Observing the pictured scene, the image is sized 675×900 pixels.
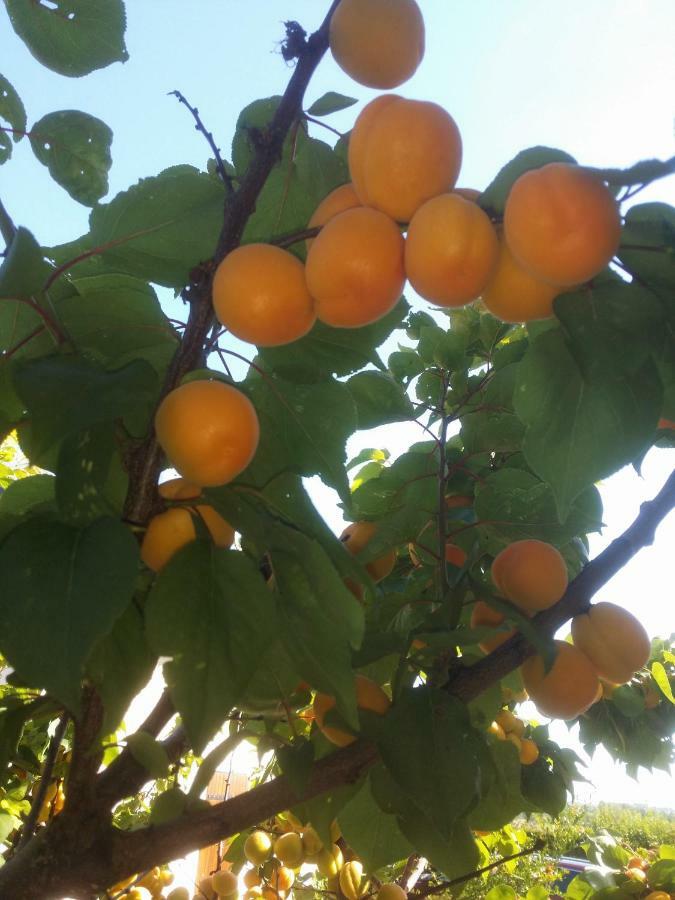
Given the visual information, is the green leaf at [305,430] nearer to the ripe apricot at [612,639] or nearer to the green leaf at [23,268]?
the green leaf at [23,268]

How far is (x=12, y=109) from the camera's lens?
3.41ft

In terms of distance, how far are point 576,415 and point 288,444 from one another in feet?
1.22

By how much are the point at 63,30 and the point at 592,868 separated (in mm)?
2106

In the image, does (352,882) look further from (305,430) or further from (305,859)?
(305,430)

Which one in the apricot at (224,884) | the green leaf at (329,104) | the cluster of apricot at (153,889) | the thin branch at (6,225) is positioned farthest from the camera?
the cluster of apricot at (153,889)

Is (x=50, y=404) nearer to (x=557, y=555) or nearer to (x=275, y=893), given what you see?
(x=557, y=555)

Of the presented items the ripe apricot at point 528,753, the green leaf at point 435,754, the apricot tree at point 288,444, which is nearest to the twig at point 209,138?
the apricot tree at point 288,444

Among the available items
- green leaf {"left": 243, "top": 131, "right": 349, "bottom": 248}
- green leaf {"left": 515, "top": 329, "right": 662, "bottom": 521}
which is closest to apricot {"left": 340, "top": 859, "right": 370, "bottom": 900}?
green leaf {"left": 515, "top": 329, "right": 662, "bottom": 521}

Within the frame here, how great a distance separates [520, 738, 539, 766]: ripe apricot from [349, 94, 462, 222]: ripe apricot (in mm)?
1181

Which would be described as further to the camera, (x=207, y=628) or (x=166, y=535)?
(x=166, y=535)

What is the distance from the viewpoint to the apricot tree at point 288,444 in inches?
24.2

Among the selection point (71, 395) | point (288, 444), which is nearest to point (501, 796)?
point (288, 444)

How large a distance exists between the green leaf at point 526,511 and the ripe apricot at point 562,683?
0.66ft

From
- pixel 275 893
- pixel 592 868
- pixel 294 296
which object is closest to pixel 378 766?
pixel 294 296
